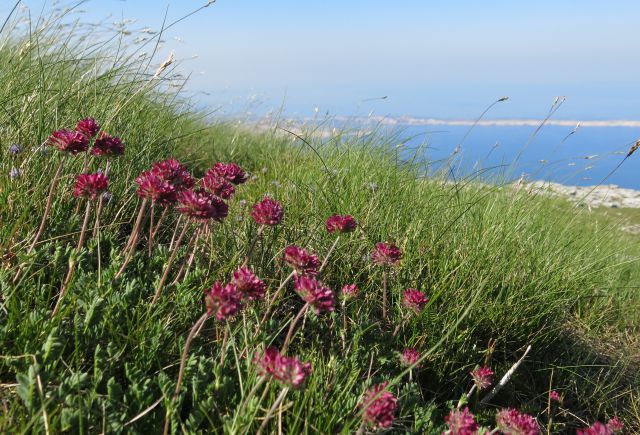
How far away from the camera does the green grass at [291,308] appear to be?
163 centimetres

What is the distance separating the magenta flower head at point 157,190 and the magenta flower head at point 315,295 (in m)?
0.57

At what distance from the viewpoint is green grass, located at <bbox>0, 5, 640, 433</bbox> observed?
1634mm

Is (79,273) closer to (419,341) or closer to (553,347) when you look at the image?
(419,341)

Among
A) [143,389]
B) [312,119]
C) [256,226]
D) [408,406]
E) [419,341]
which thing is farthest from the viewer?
[312,119]

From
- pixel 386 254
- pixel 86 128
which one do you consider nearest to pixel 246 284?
pixel 386 254

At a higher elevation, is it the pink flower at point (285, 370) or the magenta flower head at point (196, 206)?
the magenta flower head at point (196, 206)

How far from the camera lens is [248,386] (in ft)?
5.38

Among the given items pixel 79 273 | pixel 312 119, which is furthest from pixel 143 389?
pixel 312 119

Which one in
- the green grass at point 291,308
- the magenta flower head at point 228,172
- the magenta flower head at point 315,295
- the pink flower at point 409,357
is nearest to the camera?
the magenta flower head at point 315,295

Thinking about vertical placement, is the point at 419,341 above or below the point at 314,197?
below

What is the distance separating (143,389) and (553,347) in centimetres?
224

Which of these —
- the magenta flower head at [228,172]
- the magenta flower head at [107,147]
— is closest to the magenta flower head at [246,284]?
the magenta flower head at [228,172]

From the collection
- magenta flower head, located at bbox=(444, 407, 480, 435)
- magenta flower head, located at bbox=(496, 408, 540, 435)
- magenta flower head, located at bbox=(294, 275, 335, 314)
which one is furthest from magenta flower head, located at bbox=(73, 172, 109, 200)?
magenta flower head, located at bbox=(496, 408, 540, 435)

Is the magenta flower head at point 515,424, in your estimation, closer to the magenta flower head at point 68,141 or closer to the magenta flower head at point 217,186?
the magenta flower head at point 217,186
